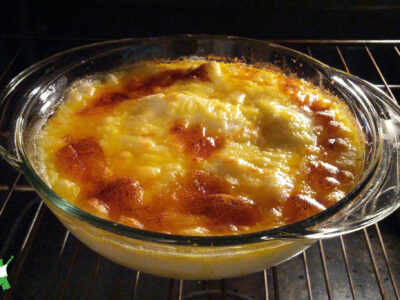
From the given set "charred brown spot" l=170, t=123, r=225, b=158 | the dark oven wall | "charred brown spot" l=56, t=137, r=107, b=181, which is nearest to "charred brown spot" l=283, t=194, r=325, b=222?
"charred brown spot" l=170, t=123, r=225, b=158

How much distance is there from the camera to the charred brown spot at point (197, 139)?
3.22 feet

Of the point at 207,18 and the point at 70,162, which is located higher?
the point at 207,18

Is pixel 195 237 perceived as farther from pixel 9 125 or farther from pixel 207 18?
pixel 207 18

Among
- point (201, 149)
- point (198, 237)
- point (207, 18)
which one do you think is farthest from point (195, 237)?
point (207, 18)

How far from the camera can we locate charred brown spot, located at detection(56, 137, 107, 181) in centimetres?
93

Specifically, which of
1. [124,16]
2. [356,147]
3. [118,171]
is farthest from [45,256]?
[356,147]

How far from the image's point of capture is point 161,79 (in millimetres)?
1222

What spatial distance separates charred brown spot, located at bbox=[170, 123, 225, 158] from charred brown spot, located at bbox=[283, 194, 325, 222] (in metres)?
0.20

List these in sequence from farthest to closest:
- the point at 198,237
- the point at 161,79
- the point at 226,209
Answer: the point at 161,79 < the point at 226,209 < the point at 198,237

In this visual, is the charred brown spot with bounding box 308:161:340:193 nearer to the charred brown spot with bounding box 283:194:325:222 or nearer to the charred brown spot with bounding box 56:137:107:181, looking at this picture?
the charred brown spot with bounding box 283:194:325:222

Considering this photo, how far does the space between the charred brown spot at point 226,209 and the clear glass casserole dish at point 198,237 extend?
7 centimetres

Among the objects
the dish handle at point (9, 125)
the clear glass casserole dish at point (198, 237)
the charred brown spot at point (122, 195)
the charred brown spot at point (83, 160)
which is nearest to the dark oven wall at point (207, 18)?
the clear glass casserole dish at point (198, 237)

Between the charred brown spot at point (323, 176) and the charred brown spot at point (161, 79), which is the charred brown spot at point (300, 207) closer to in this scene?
the charred brown spot at point (323, 176)

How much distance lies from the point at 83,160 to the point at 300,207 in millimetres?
429
